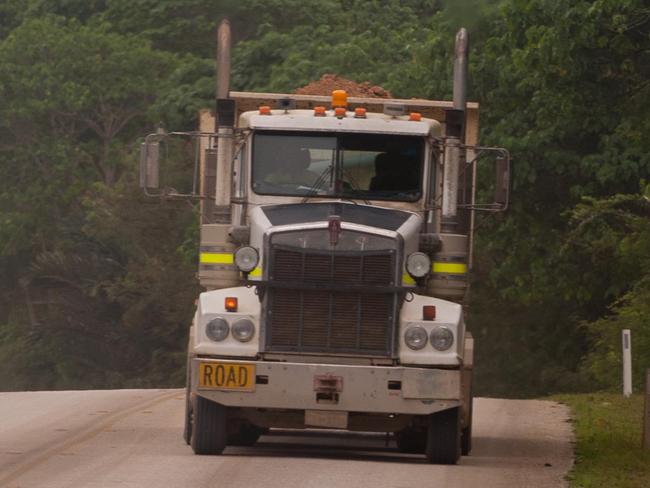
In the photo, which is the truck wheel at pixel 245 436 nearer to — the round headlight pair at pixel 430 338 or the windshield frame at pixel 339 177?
the windshield frame at pixel 339 177

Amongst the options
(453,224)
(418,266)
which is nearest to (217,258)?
(418,266)

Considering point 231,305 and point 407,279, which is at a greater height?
point 407,279

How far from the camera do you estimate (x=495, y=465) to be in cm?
1653

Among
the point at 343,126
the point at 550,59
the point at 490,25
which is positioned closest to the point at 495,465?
the point at 343,126

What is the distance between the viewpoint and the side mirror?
663 inches

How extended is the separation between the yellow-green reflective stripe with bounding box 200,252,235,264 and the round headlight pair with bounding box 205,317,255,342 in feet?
3.24

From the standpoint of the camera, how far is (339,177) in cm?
1700

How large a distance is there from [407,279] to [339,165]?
1.39 metres

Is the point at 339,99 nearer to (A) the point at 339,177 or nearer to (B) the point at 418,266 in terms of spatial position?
(A) the point at 339,177

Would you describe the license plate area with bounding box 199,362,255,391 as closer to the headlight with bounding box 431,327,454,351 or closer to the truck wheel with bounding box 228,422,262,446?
the headlight with bounding box 431,327,454,351

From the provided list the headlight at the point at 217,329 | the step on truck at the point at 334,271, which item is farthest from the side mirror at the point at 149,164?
the headlight at the point at 217,329

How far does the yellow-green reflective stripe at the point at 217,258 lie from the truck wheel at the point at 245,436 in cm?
179

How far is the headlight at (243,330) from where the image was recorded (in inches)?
631

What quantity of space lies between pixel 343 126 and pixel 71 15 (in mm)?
48991
